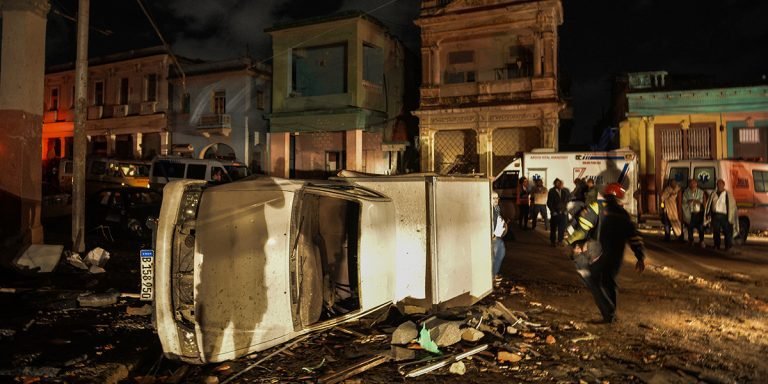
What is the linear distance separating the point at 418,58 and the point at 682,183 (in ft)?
58.3

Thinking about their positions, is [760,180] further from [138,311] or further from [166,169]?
[166,169]

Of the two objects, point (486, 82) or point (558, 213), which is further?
point (486, 82)

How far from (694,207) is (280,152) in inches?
733

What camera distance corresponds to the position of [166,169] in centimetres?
2011

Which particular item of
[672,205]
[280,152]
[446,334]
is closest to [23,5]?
[446,334]

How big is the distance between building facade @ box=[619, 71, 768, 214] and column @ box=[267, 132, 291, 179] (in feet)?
51.6

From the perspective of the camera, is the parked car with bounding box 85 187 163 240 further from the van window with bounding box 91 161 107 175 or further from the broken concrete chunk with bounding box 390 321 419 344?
the broken concrete chunk with bounding box 390 321 419 344

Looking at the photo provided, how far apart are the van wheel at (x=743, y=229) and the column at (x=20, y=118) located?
16.3 meters

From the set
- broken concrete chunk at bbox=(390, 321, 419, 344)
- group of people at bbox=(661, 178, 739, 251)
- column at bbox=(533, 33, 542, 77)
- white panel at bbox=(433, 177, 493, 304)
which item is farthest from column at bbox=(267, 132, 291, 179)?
broken concrete chunk at bbox=(390, 321, 419, 344)

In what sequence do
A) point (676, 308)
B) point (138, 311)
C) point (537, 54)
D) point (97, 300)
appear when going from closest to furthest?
point (138, 311)
point (676, 308)
point (97, 300)
point (537, 54)

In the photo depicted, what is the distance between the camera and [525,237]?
13633 mm

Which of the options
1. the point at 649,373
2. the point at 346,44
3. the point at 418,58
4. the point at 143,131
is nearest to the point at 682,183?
the point at 649,373

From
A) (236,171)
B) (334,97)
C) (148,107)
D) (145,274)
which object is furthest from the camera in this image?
(148,107)

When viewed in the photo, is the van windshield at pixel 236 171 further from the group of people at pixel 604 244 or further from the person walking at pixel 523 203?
the group of people at pixel 604 244
